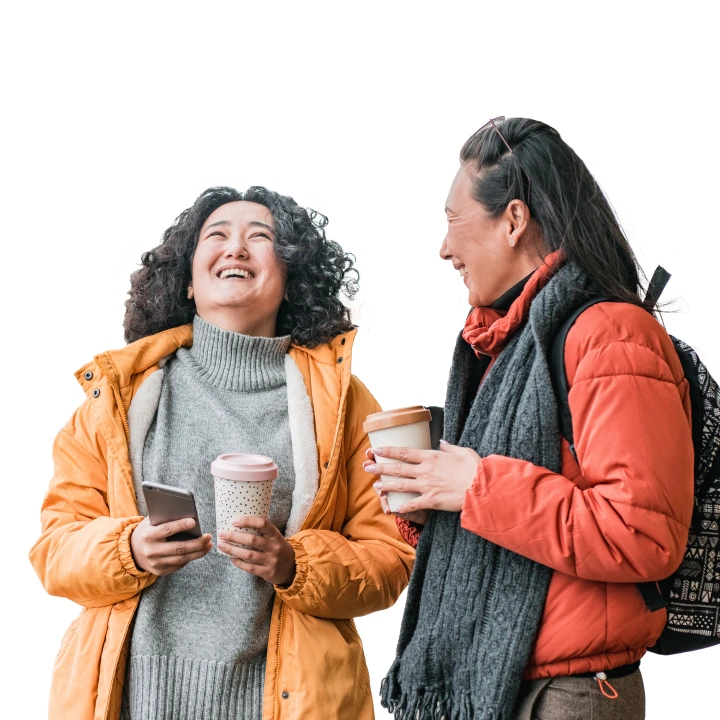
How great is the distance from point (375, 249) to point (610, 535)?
4.69ft

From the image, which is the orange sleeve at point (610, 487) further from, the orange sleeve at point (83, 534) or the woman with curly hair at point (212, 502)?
the orange sleeve at point (83, 534)

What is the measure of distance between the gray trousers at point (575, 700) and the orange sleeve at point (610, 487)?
0.67 ft

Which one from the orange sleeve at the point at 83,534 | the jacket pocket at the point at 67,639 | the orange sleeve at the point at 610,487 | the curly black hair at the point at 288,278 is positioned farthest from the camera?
the curly black hair at the point at 288,278

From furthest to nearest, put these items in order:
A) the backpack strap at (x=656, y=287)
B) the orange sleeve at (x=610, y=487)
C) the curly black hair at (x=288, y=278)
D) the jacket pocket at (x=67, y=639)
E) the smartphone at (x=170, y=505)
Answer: the curly black hair at (x=288, y=278) < the jacket pocket at (x=67, y=639) < the smartphone at (x=170, y=505) < the backpack strap at (x=656, y=287) < the orange sleeve at (x=610, y=487)

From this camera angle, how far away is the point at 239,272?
218cm

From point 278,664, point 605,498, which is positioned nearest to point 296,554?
point 278,664

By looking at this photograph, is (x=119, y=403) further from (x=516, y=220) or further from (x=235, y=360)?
(x=516, y=220)

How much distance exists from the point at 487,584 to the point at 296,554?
0.52m

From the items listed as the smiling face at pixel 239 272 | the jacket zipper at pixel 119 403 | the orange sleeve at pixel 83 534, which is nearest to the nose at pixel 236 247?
the smiling face at pixel 239 272

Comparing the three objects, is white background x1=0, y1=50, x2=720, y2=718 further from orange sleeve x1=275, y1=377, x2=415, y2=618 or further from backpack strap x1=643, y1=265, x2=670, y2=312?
backpack strap x1=643, y1=265, x2=670, y2=312

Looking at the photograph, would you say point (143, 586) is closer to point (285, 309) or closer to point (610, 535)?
point (285, 309)

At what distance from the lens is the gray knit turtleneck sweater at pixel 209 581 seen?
78.4 inches

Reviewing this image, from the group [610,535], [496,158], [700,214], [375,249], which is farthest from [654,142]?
[610,535]

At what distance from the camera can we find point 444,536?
5.54 ft
